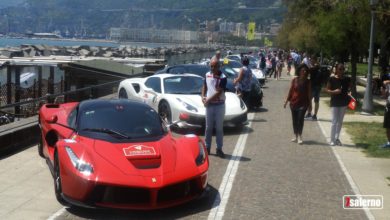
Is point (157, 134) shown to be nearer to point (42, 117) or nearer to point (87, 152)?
point (87, 152)

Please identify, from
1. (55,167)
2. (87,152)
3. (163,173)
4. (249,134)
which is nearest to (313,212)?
(163,173)

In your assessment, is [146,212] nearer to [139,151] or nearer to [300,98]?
[139,151]

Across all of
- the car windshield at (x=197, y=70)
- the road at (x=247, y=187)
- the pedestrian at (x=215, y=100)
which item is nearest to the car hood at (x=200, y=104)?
the road at (x=247, y=187)

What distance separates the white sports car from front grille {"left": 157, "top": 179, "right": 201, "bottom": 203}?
5.53 meters

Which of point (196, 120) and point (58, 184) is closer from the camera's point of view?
point (58, 184)

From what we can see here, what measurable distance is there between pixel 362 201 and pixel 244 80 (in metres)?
9.55

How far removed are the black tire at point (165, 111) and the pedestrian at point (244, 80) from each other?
3.26m

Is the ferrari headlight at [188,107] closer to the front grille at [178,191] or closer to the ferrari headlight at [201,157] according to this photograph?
the ferrari headlight at [201,157]

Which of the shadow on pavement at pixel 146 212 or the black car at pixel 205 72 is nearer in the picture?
the shadow on pavement at pixel 146 212

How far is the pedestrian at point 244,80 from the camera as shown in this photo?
16.7m

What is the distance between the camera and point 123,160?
7.18 m

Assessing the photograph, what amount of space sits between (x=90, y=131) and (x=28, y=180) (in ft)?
4.99

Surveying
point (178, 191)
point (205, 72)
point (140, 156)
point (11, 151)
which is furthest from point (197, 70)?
point (178, 191)

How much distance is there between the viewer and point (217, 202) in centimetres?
763
